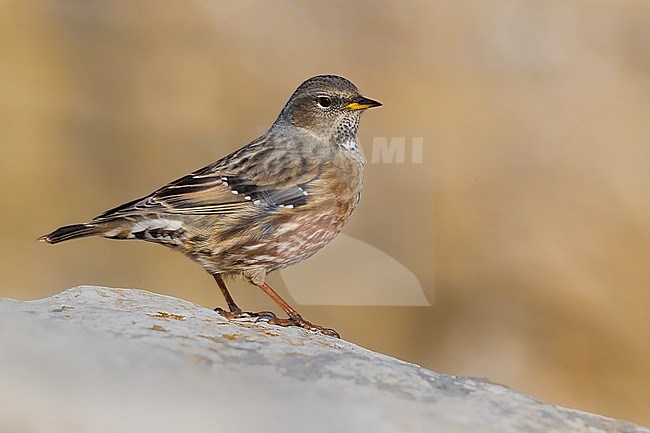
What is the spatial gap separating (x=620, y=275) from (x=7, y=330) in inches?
193

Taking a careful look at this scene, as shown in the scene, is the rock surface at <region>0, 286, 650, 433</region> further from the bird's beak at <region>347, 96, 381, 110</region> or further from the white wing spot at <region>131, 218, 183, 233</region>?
the bird's beak at <region>347, 96, 381, 110</region>

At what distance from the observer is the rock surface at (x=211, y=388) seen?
248 cm

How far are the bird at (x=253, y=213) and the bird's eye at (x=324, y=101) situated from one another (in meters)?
0.20

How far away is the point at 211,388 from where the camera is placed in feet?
8.64

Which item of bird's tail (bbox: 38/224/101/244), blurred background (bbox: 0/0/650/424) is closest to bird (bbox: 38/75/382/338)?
bird's tail (bbox: 38/224/101/244)

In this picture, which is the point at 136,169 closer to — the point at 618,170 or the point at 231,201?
the point at 231,201

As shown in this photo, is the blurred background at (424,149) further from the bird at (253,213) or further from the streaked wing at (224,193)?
the streaked wing at (224,193)

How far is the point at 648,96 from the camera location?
691 cm

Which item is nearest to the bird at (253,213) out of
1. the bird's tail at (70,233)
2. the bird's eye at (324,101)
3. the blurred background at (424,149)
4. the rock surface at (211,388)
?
the bird's tail at (70,233)

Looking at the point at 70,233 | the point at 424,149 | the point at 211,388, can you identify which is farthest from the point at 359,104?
the point at 211,388

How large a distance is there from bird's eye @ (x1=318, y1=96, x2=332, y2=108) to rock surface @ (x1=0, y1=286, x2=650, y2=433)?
6.65ft

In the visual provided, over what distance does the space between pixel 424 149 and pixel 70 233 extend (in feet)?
10.7

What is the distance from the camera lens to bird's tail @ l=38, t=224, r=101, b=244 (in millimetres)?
4172

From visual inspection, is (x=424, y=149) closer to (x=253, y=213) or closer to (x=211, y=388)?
(x=253, y=213)
